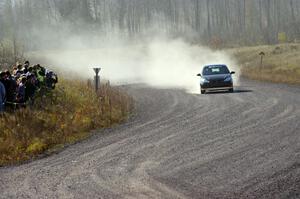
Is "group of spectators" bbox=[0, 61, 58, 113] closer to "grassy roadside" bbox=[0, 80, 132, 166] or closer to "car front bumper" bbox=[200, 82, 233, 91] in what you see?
"grassy roadside" bbox=[0, 80, 132, 166]

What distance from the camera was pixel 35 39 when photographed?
10375 centimetres

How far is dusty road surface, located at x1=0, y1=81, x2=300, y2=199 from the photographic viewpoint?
30.4ft

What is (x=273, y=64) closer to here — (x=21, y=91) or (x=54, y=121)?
(x=21, y=91)

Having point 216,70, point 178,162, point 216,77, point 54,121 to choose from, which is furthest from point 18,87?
point 216,70

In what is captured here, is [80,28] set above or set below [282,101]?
above

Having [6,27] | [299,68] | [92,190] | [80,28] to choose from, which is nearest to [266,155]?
[92,190]

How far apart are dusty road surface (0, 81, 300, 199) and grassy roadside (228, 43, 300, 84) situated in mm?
19989

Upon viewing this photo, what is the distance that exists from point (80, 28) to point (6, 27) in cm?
2218

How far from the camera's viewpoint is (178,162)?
11633 millimetres

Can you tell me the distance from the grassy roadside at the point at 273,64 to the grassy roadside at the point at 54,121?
708 inches

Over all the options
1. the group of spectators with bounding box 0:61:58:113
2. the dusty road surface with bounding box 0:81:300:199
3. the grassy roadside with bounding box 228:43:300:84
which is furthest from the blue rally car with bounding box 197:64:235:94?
the group of spectators with bounding box 0:61:58:113

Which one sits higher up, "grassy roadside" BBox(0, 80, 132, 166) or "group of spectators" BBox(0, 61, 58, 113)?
"group of spectators" BBox(0, 61, 58, 113)

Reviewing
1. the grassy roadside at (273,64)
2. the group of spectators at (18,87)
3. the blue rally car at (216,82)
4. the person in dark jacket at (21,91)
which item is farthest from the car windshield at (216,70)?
the person in dark jacket at (21,91)

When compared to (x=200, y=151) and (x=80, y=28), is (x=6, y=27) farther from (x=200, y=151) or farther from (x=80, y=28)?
(x=200, y=151)
